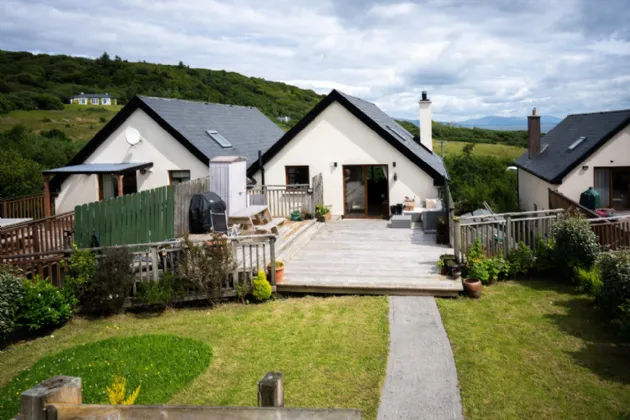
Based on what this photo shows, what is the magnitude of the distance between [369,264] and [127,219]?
6.12 m

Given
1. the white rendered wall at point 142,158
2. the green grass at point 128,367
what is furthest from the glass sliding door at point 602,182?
the green grass at point 128,367

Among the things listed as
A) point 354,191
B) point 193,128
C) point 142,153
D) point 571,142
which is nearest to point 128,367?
point 142,153

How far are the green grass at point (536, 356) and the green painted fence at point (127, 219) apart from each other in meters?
7.71

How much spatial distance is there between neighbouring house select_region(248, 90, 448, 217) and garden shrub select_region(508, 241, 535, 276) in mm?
7650

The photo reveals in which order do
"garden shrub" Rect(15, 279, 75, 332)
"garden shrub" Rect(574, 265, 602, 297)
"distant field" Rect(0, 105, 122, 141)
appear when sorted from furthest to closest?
"distant field" Rect(0, 105, 122, 141) → "garden shrub" Rect(574, 265, 602, 297) → "garden shrub" Rect(15, 279, 75, 332)

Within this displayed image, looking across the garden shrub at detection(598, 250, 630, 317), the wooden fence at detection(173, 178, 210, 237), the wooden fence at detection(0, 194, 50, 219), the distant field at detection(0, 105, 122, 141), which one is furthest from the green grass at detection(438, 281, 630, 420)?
the distant field at detection(0, 105, 122, 141)

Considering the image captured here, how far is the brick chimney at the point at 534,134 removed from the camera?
2653 cm

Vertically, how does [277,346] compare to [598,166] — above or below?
below

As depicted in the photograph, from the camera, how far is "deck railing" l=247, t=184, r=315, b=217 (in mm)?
20125

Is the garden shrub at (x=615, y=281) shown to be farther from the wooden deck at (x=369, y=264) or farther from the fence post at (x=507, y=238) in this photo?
the fence post at (x=507, y=238)

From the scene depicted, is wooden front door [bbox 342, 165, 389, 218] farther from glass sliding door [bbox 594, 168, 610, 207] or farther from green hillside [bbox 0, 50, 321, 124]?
green hillside [bbox 0, 50, 321, 124]

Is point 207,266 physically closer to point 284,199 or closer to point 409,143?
point 284,199

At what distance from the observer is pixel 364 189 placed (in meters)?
21.2

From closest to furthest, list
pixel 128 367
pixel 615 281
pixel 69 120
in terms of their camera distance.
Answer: pixel 128 367 → pixel 615 281 → pixel 69 120
